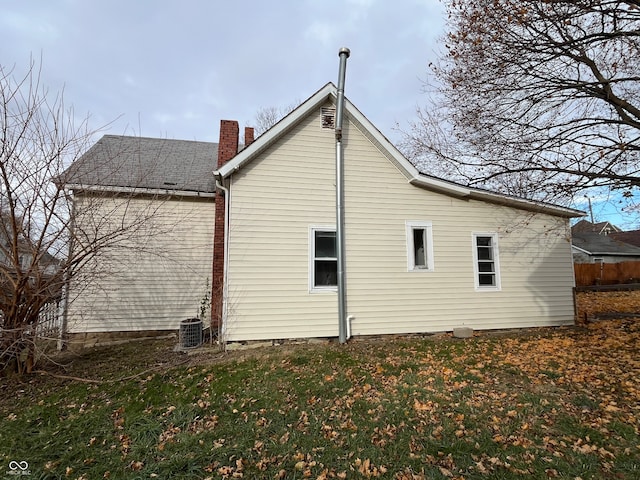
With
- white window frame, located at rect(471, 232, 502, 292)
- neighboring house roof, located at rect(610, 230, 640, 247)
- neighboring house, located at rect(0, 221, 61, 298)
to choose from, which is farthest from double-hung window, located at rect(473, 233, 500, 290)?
neighboring house roof, located at rect(610, 230, 640, 247)

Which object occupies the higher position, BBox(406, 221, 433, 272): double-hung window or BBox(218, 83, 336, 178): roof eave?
BBox(218, 83, 336, 178): roof eave

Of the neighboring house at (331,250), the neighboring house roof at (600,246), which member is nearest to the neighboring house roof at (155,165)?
the neighboring house at (331,250)

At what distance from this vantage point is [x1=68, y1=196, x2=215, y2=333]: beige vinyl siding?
343 inches

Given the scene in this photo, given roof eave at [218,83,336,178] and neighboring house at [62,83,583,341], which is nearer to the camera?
roof eave at [218,83,336,178]

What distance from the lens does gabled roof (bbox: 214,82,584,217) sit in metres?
7.54

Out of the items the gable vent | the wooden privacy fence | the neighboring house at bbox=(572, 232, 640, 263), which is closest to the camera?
the gable vent

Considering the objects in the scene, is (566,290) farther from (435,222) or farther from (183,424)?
(183,424)

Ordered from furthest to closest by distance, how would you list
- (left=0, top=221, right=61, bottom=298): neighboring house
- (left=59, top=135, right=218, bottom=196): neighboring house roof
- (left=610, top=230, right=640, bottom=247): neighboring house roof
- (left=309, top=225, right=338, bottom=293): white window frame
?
(left=610, top=230, right=640, bottom=247): neighboring house roof
(left=59, top=135, right=218, bottom=196): neighboring house roof
(left=309, top=225, right=338, bottom=293): white window frame
(left=0, top=221, right=61, bottom=298): neighboring house

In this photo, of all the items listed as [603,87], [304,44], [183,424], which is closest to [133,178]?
[304,44]
